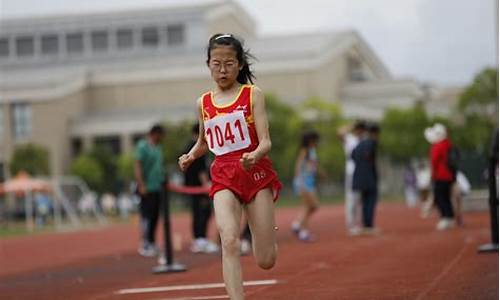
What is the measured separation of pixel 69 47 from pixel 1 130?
20.8 m

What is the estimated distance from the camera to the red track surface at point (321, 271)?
10.0 meters

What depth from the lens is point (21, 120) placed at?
93.1 m

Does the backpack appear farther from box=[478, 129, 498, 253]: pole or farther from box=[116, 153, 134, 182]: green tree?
box=[116, 153, 134, 182]: green tree

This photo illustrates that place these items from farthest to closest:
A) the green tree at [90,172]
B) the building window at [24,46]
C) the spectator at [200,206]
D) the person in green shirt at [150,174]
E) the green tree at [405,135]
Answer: the building window at [24,46] < the green tree at [90,172] < the green tree at [405,135] < the spectator at [200,206] < the person in green shirt at [150,174]

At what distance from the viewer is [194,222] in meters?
17.6

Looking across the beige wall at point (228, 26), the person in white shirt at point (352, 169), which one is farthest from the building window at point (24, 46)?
the person in white shirt at point (352, 169)

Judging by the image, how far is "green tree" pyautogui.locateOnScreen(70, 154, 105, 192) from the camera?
81.4 m

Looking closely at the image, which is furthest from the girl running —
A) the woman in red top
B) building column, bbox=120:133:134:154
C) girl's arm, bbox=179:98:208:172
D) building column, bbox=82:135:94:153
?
building column, bbox=82:135:94:153

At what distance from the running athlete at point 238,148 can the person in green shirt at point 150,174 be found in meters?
8.49

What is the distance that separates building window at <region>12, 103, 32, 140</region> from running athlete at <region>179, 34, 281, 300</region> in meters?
86.3

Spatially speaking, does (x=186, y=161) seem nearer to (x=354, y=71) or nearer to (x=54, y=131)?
(x=54, y=131)

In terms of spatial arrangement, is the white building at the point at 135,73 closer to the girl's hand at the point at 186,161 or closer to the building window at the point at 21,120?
the building window at the point at 21,120

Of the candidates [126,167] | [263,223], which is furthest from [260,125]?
[126,167]

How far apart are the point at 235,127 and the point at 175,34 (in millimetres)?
102861
